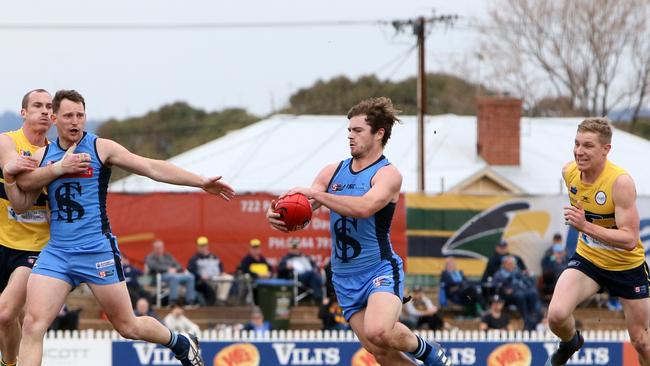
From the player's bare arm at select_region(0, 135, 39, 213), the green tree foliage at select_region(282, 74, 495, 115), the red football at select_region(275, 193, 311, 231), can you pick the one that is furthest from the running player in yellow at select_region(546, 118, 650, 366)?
the green tree foliage at select_region(282, 74, 495, 115)

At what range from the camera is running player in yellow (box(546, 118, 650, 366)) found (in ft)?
31.7

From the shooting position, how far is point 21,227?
9820 millimetres

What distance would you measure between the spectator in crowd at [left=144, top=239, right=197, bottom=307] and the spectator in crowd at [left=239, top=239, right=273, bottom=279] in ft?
3.23

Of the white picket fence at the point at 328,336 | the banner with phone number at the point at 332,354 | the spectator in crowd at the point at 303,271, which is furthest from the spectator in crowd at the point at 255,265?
the banner with phone number at the point at 332,354

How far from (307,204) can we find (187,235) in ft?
44.9

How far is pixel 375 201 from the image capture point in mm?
9031

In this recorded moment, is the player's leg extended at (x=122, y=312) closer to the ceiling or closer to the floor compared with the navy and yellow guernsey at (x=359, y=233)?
closer to the floor

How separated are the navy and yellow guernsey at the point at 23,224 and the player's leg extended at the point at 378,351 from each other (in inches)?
107

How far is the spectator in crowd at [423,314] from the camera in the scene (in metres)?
19.8

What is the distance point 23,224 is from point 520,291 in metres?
12.1

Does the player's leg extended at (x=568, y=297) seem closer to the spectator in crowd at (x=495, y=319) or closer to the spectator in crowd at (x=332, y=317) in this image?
the spectator in crowd at (x=332, y=317)

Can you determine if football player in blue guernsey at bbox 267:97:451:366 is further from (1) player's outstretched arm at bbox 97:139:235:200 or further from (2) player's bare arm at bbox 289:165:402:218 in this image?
(1) player's outstretched arm at bbox 97:139:235:200

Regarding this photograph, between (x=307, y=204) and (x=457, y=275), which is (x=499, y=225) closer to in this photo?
(x=457, y=275)

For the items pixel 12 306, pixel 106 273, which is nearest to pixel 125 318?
pixel 106 273
